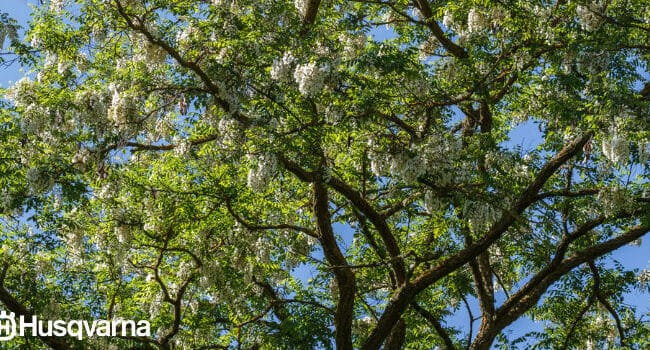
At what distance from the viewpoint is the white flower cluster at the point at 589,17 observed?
9375 millimetres

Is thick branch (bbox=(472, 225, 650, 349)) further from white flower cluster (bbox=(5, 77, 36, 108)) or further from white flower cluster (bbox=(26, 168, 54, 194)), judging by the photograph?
white flower cluster (bbox=(5, 77, 36, 108))

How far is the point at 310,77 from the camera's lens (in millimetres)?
8430

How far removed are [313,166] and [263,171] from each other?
2.77ft

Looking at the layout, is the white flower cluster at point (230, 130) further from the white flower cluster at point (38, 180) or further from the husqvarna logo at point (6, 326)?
the husqvarna logo at point (6, 326)

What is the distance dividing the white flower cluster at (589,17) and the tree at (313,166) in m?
0.04

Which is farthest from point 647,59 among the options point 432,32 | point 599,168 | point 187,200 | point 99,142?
point 99,142

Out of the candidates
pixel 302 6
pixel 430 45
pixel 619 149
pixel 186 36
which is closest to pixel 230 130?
pixel 186 36

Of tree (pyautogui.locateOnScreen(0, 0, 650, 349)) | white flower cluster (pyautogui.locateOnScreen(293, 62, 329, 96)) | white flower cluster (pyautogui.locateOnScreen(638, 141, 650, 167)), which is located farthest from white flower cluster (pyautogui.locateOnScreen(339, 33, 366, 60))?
white flower cluster (pyautogui.locateOnScreen(638, 141, 650, 167))

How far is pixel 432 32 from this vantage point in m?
12.2

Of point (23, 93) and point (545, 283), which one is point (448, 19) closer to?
point (545, 283)

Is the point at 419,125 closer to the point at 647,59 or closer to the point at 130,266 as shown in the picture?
the point at 647,59

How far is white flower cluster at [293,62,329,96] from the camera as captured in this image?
332 inches

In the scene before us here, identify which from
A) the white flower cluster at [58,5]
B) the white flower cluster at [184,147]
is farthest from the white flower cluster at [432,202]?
the white flower cluster at [58,5]

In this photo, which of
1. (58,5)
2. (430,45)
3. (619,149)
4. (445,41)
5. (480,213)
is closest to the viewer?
(619,149)
